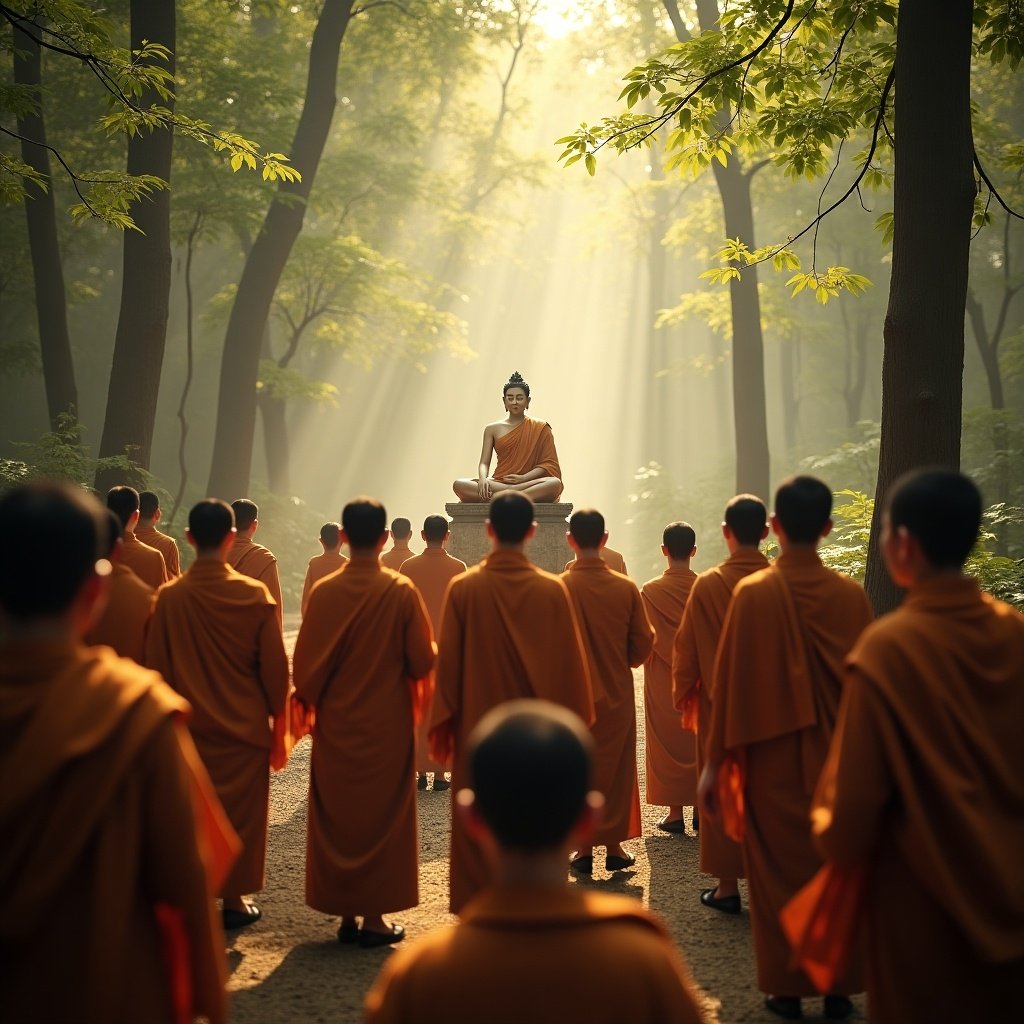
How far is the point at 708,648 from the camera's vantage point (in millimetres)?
5812

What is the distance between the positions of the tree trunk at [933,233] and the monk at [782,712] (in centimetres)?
291

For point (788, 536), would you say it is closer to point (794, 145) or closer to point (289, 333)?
point (794, 145)

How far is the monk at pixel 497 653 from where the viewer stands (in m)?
4.96

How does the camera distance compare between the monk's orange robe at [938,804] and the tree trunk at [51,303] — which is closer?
the monk's orange robe at [938,804]

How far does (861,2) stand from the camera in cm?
792

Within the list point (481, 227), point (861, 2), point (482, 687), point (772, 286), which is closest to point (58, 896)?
point (482, 687)

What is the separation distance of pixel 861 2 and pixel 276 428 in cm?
2175

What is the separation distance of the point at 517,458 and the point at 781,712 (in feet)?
26.1

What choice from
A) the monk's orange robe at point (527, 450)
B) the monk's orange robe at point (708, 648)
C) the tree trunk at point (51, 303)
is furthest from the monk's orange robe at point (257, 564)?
the tree trunk at point (51, 303)

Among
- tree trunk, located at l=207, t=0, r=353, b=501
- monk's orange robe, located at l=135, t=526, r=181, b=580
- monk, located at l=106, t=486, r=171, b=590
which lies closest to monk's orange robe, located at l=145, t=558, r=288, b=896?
monk, located at l=106, t=486, r=171, b=590

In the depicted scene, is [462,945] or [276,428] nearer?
[462,945]

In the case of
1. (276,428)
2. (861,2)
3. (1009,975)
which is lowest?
(1009,975)

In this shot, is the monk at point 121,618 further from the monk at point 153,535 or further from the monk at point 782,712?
the monk at point 782,712

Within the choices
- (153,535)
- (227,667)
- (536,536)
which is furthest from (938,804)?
(536,536)
